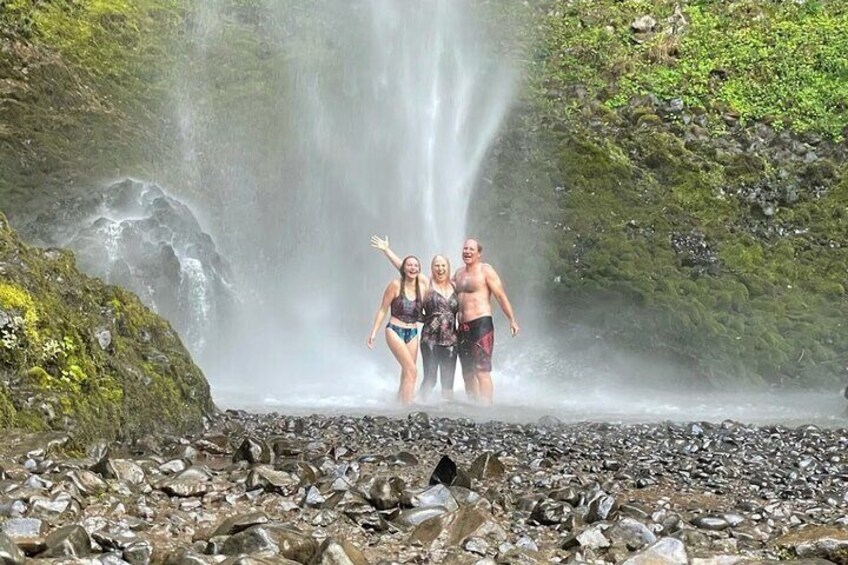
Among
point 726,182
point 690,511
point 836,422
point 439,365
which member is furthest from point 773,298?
point 690,511

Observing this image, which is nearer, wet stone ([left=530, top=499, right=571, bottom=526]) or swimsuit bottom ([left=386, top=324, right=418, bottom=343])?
wet stone ([left=530, top=499, right=571, bottom=526])

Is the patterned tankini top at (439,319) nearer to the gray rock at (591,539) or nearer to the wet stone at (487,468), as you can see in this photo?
the wet stone at (487,468)

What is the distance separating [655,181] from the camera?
1711cm

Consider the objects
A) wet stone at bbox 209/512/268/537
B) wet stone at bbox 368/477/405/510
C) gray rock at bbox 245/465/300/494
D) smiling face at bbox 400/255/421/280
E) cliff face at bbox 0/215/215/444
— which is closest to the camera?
wet stone at bbox 209/512/268/537

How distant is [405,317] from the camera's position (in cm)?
955

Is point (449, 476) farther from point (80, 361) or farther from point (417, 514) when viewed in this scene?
point (80, 361)

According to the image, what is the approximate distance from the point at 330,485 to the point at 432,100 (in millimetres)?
14283

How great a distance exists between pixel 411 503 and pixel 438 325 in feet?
19.1

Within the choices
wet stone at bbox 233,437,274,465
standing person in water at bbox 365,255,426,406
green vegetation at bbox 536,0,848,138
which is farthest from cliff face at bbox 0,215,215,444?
green vegetation at bbox 536,0,848,138

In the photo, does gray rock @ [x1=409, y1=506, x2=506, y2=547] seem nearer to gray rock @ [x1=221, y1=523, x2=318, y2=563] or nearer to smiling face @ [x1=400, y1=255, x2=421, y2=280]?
gray rock @ [x1=221, y1=523, x2=318, y2=563]

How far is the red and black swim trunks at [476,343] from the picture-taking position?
968cm

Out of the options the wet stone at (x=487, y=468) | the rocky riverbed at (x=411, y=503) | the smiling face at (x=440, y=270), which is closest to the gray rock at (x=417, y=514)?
the rocky riverbed at (x=411, y=503)

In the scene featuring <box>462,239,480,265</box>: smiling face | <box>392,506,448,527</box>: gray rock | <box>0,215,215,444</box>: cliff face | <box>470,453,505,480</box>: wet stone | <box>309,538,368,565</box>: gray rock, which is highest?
<box>462,239,480,265</box>: smiling face

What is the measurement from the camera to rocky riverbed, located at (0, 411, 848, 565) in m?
3.14
